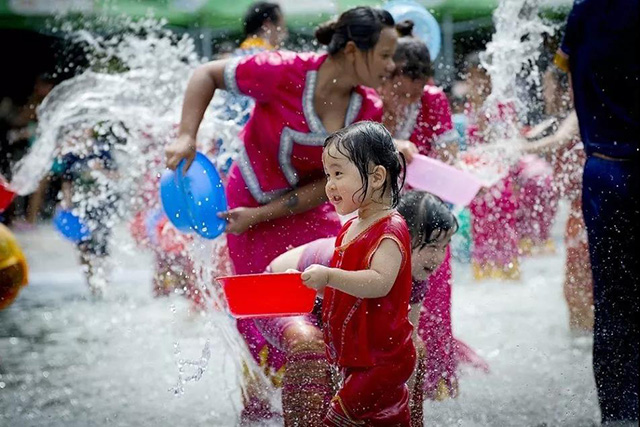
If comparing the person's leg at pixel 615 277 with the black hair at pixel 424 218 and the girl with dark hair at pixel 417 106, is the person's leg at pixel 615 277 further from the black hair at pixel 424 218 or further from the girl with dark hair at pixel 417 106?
the girl with dark hair at pixel 417 106

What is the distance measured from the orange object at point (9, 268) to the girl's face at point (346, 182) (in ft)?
5.82

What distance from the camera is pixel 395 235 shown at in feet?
8.92

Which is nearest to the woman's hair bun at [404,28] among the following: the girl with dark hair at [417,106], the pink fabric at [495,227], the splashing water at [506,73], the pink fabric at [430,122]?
the girl with dark hair at [417,106]

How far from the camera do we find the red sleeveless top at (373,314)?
2.76 m

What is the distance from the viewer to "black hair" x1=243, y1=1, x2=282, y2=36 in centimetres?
648

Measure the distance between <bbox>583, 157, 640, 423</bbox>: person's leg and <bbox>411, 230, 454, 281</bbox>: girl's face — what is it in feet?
2.12

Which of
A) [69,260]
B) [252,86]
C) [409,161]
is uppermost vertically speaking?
[252,86]

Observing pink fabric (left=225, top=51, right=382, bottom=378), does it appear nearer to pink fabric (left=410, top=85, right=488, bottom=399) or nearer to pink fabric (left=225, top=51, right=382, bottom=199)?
pink fabric (left=225, top=51, right=382, bottom=199)

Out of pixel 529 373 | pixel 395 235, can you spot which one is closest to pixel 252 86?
pixel 395 235

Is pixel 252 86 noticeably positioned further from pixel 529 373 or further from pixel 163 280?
pixel 163 280

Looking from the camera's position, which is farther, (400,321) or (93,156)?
(93,156)

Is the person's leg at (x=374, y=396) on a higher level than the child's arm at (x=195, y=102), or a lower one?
lower

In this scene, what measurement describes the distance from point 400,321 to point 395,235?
23 centimetres

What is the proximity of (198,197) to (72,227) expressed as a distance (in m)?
4.32
